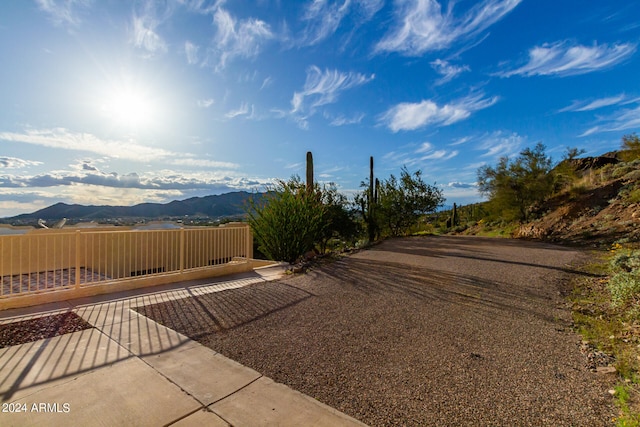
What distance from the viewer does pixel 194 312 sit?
15.3 ft

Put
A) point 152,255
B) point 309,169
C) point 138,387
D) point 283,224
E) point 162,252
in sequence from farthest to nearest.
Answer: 1. point 309,169
2. point 283,224
3. point 152,255
4. point 162,252
5. point 138,387

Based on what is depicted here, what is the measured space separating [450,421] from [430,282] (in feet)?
14.3

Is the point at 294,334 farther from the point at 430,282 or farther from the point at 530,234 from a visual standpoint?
the point at 530,234

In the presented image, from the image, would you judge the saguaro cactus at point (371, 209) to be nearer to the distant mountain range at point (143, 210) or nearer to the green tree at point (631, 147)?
the distant mountain range at point (143, 210)

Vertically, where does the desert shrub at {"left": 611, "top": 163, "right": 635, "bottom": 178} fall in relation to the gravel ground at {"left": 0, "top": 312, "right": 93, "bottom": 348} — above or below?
above

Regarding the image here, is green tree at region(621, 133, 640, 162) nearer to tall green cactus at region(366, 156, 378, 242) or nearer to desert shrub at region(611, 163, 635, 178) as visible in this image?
desert shrub at region(611, 163, 635, 178)

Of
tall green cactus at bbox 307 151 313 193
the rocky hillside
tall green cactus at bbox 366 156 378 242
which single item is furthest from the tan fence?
the rocky hillside

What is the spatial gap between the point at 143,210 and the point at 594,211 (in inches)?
1128

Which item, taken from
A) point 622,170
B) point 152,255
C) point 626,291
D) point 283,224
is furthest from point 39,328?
point 622,170

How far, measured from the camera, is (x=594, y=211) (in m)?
15.0

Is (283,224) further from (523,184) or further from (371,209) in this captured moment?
(523,184)

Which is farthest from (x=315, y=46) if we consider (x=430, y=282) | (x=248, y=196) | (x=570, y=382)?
(x=570, y=382)

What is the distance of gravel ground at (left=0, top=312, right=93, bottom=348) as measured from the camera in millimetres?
3561

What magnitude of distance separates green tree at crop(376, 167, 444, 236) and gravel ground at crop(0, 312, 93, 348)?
49.1 ft
